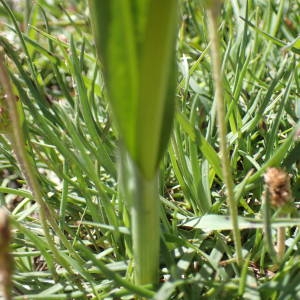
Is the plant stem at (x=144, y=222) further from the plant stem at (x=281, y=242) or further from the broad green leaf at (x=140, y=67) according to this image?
the plant stem at (x=281, y=242)

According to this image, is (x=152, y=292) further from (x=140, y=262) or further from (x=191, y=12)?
(x=191, y=12)

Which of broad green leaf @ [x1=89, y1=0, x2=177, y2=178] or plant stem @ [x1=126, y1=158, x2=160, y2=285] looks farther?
plant stem @ [x1=126, y1=158, x2=160, y2=285]

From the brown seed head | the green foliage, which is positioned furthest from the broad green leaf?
the brown seed head

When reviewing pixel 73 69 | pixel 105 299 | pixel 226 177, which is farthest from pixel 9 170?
pixel 226 177

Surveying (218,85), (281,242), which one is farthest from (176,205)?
(218,85)

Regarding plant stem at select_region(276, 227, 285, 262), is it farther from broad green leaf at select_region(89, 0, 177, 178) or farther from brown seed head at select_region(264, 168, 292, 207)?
broad green leaf at select_region(89, 0, 177, 178)

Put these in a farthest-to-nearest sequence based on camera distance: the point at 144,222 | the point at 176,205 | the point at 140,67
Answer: the point at 176,205
the point at 144,222
the point at 140,67

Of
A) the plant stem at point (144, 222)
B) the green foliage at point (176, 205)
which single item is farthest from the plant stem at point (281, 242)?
the plant stem at point (144, 222)

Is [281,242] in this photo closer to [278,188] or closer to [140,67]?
[278,188]
